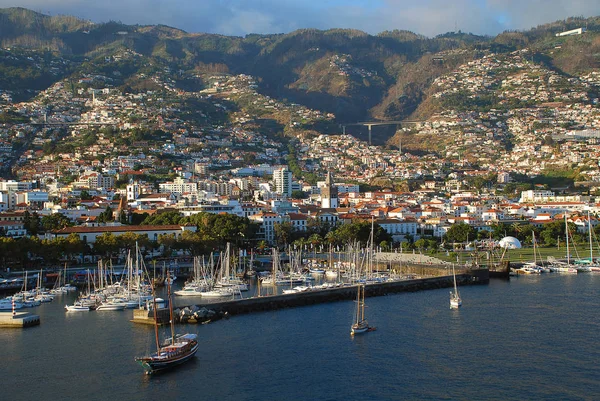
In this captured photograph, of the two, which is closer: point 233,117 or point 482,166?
point 482,166

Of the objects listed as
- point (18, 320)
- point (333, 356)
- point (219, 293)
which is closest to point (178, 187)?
point (219, 293)

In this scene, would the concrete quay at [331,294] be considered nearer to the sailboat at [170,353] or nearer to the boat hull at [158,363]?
the sailboat at [170,353]

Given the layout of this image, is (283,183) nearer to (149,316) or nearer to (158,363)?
(149,316)

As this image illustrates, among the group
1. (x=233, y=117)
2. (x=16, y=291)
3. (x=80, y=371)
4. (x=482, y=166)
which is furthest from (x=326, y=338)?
(x=233, y=117)

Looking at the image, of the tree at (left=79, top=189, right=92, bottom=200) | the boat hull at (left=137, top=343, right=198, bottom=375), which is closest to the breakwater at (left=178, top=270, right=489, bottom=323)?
the boat hull at (left=137, top=343, right=198, bottom=375)

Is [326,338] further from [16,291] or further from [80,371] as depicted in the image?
[16,291]
